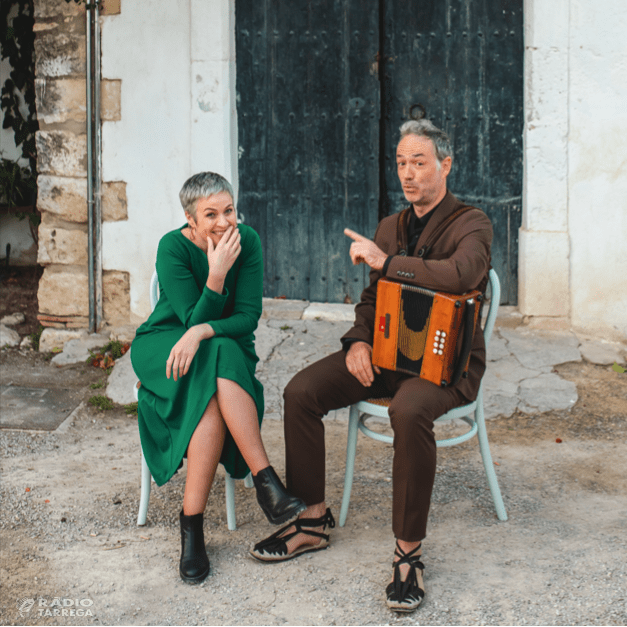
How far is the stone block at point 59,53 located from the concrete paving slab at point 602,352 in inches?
136

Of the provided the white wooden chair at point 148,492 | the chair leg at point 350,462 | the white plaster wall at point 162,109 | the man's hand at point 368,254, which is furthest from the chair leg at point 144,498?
the white plaster wall at point 162,109

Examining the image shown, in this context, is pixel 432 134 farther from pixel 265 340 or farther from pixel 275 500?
pixel 265 340

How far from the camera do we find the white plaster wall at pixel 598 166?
180 inches

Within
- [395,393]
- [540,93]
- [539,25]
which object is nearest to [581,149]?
[540,93]

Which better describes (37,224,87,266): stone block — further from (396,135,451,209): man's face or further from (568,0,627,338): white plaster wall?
(568,0,627,338): white plaster wall

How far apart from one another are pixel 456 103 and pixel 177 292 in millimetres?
2770

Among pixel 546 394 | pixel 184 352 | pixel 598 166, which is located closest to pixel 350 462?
pixel 184 352

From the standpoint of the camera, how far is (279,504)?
2.64m

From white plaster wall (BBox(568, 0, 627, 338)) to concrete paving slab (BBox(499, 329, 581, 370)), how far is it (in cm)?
18

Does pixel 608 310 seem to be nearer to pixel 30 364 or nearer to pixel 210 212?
pixel 210 212

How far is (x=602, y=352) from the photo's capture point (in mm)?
4664

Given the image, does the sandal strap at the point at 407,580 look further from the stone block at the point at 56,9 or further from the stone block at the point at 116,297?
the stone block at the point at 56,9

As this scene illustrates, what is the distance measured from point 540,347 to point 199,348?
8.29 ft

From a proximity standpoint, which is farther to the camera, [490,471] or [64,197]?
[64,197]
